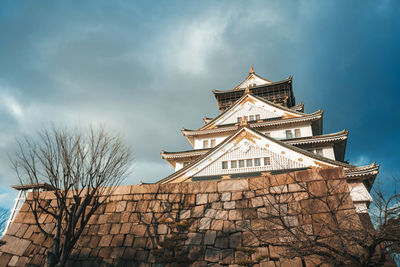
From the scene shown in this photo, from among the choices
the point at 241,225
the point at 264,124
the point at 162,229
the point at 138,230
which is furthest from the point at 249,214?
the point at 264,124

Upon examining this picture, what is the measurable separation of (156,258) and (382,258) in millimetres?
5042

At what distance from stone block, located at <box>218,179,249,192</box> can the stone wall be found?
3cm

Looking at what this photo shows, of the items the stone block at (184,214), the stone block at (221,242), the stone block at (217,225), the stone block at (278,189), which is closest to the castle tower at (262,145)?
the stone block at (278,189)

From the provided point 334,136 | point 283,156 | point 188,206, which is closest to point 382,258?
point 188,206

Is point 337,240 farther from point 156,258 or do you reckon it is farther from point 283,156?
point 283,156

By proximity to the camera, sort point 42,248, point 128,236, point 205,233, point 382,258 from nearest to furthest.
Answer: point 382,258
point 205,233
point 128,236
point 42,248

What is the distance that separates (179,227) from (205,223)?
0.78m

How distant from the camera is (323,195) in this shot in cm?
539

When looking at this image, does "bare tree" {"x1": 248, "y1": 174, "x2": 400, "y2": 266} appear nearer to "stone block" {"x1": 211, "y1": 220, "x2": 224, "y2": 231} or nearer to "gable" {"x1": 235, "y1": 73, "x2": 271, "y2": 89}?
"stone block" {"x1": 211, "y1": 220, "x2": 224, "y2": 231}

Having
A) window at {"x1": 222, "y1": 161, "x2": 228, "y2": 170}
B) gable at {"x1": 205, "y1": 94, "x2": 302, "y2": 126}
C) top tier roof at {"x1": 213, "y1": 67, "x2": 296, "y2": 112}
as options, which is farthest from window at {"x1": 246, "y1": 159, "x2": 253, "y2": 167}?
top tier roof at {"x1": 213, "y1": 67, "x2": 296, "y2": 112}

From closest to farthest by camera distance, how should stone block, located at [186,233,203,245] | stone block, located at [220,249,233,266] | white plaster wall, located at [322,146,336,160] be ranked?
stone block, located at [220,249,233,266] < stone block, located at [186,233,203,245] < white plaster wall, located at [322,146,336,160]

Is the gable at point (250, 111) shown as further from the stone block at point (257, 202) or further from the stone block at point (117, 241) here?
the stone block at point (117, 241)

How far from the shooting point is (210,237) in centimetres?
576

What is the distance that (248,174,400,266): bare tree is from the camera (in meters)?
3.64
